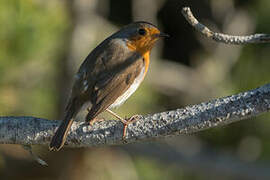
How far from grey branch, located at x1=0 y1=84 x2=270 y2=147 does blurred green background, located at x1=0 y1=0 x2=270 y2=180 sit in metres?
1.51

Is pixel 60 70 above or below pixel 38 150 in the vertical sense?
above

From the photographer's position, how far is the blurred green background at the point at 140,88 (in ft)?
16.5

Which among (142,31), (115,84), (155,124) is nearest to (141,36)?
(142,31)

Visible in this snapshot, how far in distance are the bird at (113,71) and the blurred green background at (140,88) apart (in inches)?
30.4

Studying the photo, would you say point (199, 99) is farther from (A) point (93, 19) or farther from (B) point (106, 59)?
(B) point (106, 59)

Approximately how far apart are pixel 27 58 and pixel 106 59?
91 centimetres

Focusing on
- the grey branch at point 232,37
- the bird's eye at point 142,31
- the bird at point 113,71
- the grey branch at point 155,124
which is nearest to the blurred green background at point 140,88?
the bird at point 113,71

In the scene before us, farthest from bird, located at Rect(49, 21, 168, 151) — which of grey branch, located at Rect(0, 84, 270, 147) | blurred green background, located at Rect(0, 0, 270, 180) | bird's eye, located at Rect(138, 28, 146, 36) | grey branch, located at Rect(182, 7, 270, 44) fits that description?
grey branch, located at Rect(182, 7, 270, 44)

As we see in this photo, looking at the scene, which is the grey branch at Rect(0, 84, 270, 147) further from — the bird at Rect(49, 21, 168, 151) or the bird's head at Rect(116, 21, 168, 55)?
the bird's head at Rect(116, 21, 168, 55)

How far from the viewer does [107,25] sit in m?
6.60

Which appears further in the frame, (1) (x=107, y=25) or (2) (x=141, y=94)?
(1) (x=107, y=25)

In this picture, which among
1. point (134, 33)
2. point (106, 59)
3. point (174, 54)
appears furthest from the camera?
point (174, 54)

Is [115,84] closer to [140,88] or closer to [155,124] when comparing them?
[155,124]

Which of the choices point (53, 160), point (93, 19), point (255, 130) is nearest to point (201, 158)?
point (255, 130)
